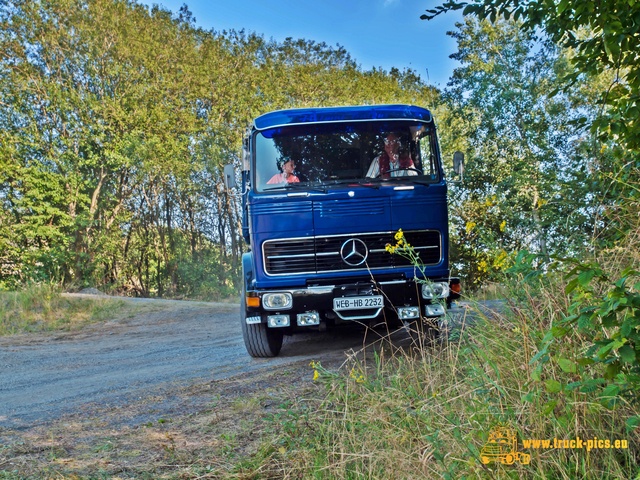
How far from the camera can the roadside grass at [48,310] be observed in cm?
1335

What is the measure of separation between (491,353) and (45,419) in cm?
378

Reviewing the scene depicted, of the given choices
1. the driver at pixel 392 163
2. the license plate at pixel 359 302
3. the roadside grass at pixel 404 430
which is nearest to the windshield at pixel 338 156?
the driver at pixel 392 163

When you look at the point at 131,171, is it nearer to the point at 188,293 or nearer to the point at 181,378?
the point at 188,293

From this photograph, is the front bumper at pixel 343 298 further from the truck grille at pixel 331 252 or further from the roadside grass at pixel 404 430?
the roadside grass at pixel 404 430

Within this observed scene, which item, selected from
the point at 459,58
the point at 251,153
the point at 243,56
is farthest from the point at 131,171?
the point at 251,153

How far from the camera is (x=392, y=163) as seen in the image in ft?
23.4

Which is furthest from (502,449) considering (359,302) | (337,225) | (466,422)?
(337,225)

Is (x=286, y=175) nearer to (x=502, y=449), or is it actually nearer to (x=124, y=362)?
(x=124, y=362)

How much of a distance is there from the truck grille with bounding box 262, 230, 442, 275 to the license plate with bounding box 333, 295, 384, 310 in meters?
0.33

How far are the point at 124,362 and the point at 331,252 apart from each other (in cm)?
390

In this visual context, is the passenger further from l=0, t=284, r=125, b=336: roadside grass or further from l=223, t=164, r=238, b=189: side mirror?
l=0, t=284, r=125, b=336: roadside grass

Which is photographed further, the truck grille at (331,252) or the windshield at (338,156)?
the windshield at (338,156)

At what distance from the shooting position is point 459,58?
22.4 metres

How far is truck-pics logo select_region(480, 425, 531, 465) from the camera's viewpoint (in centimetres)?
272
